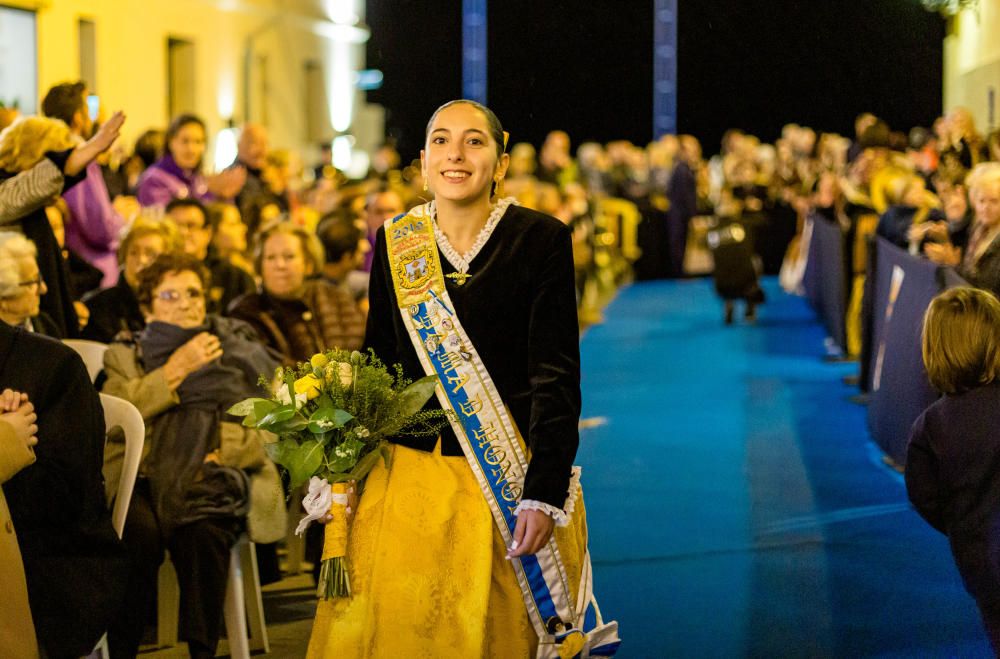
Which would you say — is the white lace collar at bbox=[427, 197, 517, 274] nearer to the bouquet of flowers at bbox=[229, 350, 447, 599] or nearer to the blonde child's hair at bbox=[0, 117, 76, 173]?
the bouquet of flowers at bbox=[229, 350, 447, 599]

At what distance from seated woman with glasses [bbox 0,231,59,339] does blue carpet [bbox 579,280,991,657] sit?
235 centimetres

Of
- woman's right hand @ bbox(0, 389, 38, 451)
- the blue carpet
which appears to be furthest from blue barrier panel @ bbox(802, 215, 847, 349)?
woman's right hand @ bbox(0, 389, 38, 451)

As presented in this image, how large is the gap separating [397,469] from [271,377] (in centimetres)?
213

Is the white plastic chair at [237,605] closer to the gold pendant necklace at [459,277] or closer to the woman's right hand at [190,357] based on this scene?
the woman's right hand at [190,357]

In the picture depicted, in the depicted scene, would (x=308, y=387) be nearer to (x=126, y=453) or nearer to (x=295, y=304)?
(x=126, y=453)

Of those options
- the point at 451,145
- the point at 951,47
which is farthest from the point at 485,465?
the point at 951,47

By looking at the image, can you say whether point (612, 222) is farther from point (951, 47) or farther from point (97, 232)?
point (97, 232)

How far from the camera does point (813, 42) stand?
26938mm

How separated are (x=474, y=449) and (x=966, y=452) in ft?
5.41

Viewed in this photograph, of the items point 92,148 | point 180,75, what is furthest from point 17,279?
point 180,75

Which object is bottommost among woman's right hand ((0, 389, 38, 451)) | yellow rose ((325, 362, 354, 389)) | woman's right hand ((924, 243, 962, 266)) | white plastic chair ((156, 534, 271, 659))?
white plastic chair ((156, 534, 271, 659))

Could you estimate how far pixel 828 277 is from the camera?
15164 mm

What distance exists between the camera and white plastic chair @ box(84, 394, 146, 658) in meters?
4.64

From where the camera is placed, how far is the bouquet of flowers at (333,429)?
370cm
